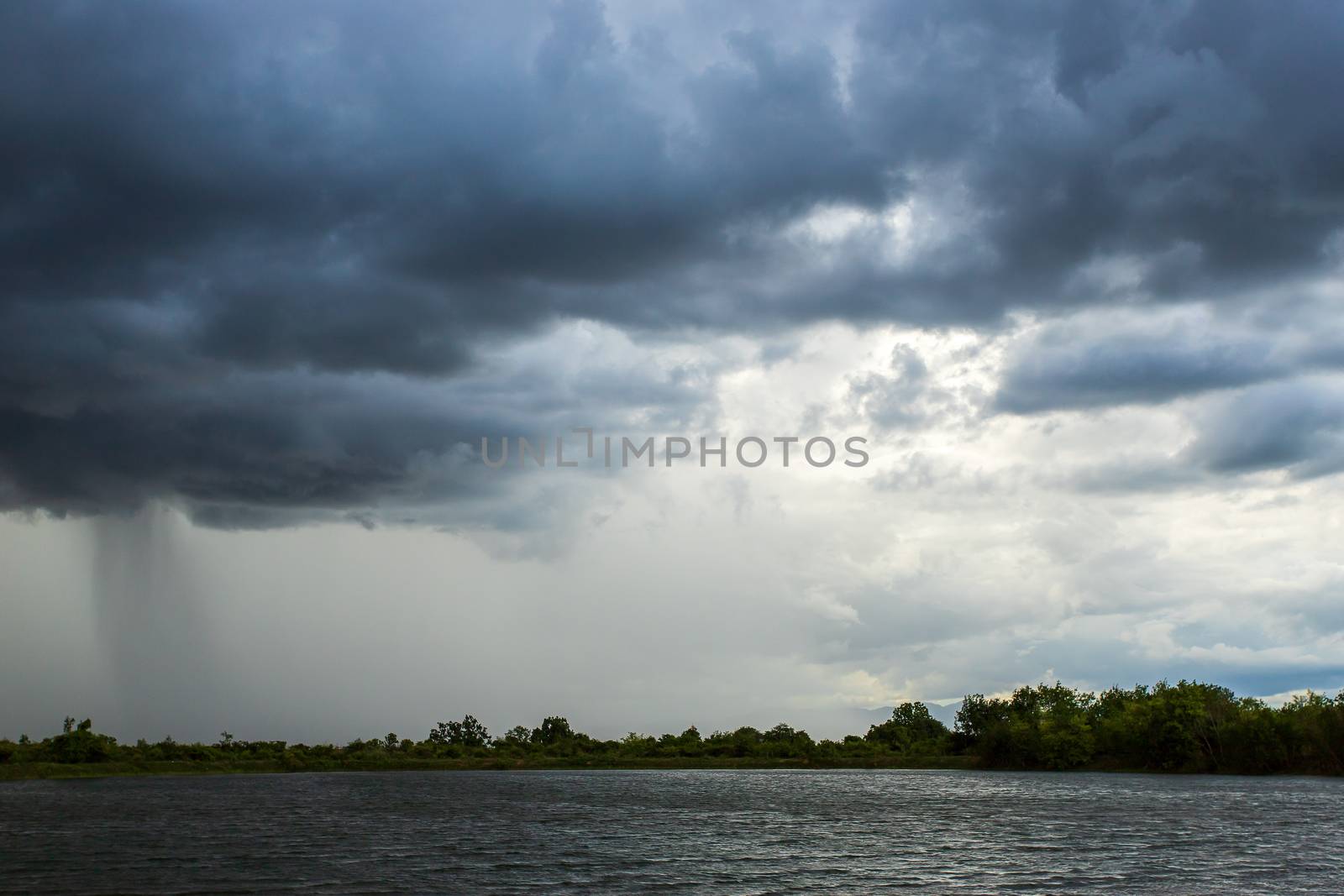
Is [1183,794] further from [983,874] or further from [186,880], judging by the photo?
[186,880]

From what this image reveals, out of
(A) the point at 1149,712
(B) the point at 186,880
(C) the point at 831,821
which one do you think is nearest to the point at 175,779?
(C) the point at 831,821

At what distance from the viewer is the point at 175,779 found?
195000 mm

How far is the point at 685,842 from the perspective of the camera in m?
74.2

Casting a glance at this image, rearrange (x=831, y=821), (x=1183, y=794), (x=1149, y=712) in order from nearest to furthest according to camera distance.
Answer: (x=831, y=821) < (x=1183, y=794) < (x=1149, y=712)

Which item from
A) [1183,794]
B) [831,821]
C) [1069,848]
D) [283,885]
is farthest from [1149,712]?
[283,885]

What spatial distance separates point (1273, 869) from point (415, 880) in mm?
46112

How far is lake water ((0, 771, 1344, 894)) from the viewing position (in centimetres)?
5341

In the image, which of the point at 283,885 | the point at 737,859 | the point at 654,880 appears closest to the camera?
the point at 283,885

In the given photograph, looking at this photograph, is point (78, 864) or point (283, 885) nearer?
point (283, 885)

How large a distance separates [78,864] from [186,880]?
10.2 meters

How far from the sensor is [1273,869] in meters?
57.1

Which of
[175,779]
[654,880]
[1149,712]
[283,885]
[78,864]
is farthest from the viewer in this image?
[175,779]

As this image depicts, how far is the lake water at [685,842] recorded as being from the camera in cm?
5341

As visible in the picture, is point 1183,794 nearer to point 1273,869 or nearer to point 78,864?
point 1273,869
